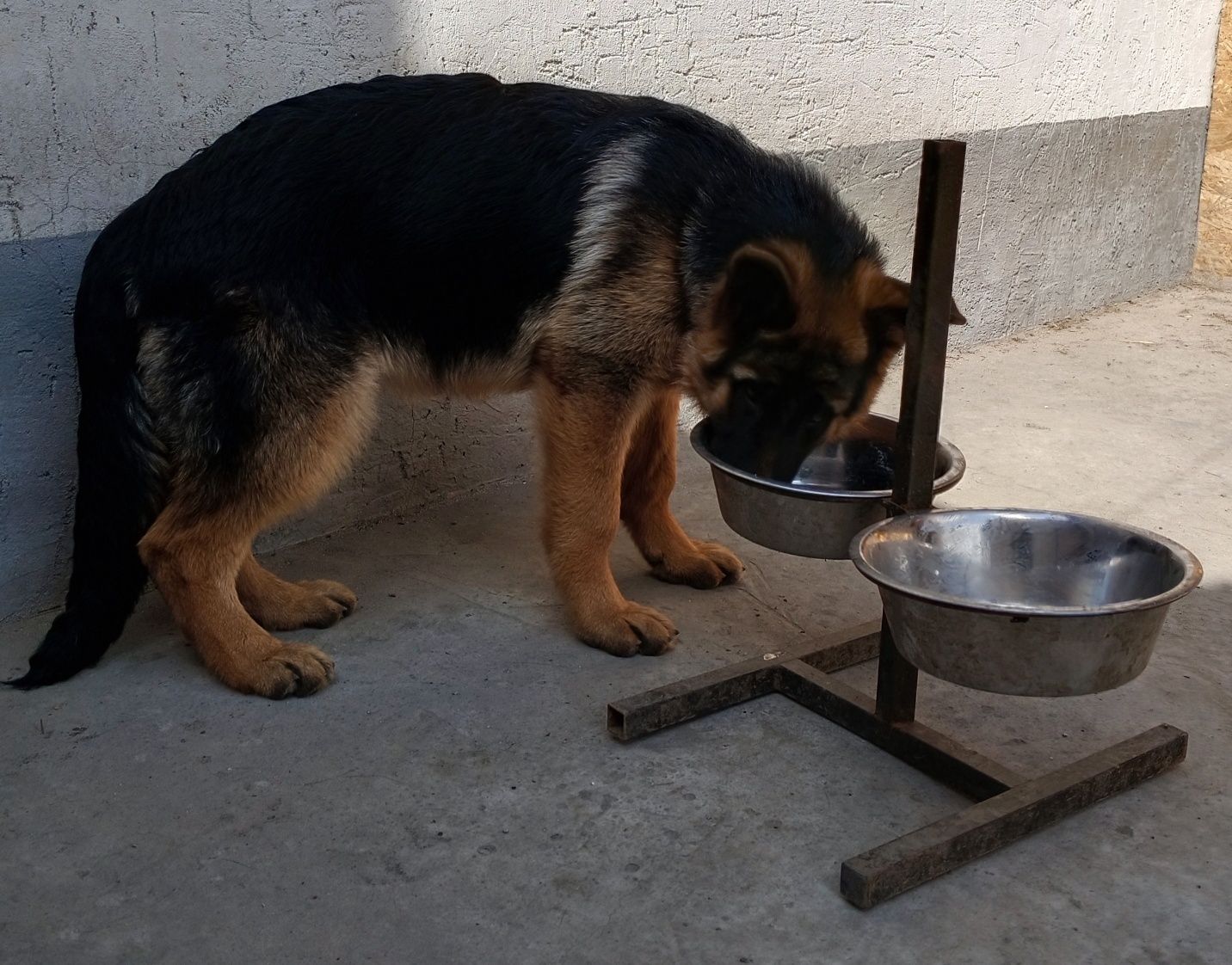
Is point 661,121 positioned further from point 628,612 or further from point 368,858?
point 368,858

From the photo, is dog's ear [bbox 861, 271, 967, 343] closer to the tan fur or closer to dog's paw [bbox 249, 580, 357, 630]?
the tan fur

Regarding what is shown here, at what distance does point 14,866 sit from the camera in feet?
10.4

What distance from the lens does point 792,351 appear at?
3.85m

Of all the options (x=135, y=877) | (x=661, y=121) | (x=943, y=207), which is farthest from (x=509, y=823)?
(x=661, y=121)

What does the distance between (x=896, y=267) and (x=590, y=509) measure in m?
3.59

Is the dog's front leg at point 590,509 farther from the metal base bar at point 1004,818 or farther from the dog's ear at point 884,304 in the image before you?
the metal base bar at point 1004,818

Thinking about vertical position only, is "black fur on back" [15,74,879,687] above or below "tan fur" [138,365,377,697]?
above

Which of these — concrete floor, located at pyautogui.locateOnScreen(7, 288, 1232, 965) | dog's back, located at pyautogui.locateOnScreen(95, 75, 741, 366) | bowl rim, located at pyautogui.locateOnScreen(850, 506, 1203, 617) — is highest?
dog's back, located at pyautogui.locateOnScreen(95, 75, 741, 366)

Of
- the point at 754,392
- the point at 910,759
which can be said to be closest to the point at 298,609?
the point at 754,392

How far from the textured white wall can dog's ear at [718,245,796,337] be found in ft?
6.28

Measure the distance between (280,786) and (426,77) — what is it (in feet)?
7.79

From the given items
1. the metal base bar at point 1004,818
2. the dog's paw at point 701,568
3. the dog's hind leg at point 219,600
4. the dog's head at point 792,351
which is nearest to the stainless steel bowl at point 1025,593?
the metal base bar at point 1004,818

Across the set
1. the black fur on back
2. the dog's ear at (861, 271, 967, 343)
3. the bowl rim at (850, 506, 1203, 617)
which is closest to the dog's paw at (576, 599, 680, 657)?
the black fur on back

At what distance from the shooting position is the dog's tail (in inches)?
153
